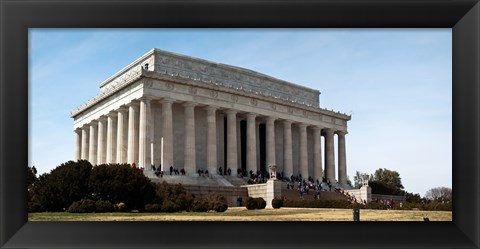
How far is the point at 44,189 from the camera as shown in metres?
31.0

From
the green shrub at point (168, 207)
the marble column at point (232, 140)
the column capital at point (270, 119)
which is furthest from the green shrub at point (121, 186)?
the column capital at point (270, 119)

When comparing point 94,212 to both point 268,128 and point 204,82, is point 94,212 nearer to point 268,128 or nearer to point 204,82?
point 204,82

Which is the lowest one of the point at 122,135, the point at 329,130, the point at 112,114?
the point at 122,135

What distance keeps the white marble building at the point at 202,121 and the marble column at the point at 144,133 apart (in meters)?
0.10

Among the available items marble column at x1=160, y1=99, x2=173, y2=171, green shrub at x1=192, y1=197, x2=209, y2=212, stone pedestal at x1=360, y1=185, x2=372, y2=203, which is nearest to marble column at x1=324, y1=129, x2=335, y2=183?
stone pedestal at x1=360, y1=185, x2=372, y2=203

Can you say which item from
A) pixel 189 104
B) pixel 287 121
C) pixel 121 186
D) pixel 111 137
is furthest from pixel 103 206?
pixel 287 121

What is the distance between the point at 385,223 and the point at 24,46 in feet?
28.0

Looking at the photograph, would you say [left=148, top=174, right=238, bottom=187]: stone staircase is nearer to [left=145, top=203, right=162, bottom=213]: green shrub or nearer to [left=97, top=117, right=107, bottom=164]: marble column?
[left=97, top=117, right=107, bottom=164]: marble column

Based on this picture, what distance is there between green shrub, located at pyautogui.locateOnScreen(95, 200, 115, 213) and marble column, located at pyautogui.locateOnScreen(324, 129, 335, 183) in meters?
48.9

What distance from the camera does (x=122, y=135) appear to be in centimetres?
5912

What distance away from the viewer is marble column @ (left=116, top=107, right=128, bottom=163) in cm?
5847

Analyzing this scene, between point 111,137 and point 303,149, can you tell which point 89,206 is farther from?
point 303,149

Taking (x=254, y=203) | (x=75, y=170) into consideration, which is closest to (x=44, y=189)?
(x=75, y=170)

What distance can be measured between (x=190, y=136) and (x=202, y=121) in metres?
4.26
